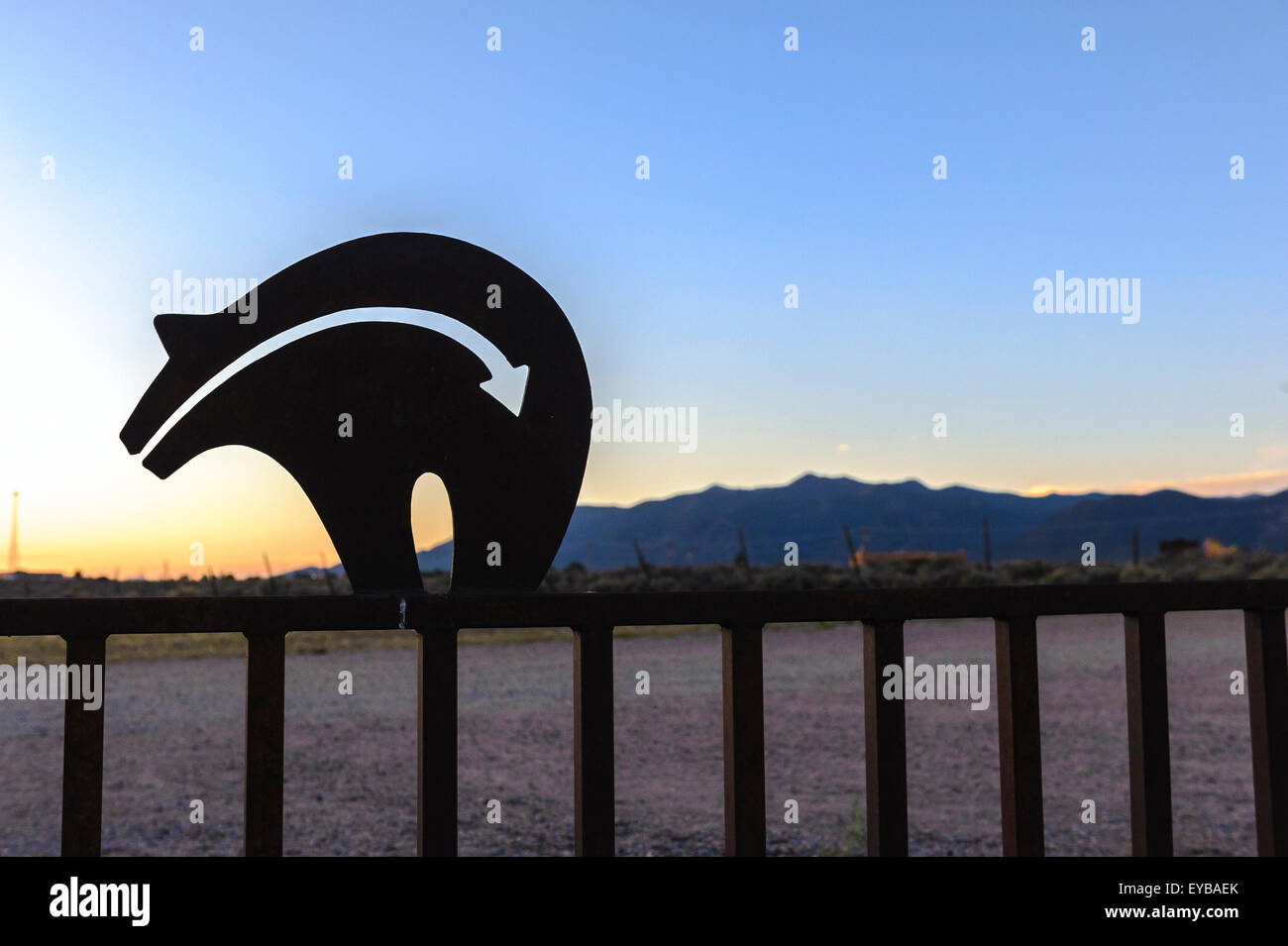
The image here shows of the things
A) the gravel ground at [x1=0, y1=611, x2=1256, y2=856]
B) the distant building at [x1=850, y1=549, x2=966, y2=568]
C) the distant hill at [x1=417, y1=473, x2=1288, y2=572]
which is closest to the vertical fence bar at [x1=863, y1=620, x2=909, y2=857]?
the gravel ground at [x1=0, y1=611, x2=1256, y2=856]

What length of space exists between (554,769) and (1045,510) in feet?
523

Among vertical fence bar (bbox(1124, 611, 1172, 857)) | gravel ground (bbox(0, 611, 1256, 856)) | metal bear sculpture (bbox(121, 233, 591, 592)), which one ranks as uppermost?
metal bear sculpture (bbox(121, 233, 591, 592))

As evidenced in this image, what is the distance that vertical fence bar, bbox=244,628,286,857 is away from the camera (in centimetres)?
187

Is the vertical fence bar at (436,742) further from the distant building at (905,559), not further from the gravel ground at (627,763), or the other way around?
the distant building at (905,559)

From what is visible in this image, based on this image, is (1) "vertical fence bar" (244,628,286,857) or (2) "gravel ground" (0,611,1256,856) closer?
(1) "vertical fence bar" (244,628,286,857)

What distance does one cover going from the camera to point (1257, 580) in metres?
2.37

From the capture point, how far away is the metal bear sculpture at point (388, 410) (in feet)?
6.86

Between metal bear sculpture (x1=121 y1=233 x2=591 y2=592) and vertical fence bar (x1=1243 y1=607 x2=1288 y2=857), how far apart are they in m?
1.73

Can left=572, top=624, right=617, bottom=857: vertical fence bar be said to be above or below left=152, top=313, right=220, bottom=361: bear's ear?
below

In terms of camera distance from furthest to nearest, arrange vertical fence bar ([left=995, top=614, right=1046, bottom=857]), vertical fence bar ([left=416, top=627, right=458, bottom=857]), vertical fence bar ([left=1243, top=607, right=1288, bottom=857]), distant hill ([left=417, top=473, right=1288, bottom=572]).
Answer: distant hill ([left=417, top=473, right=1288, bottom=572]), vertical fence bar ([left=1243, top=607, right=1288, bottom=857]), vertical fence bar ([left=995, top=614, right=1046, bottom=857]), vertical fence bar ([left=416, top=627, right=458, bottom=857])

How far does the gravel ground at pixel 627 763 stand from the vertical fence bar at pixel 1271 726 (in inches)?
94.1

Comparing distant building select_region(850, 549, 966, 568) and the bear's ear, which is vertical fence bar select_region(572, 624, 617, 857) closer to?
the bear's ear

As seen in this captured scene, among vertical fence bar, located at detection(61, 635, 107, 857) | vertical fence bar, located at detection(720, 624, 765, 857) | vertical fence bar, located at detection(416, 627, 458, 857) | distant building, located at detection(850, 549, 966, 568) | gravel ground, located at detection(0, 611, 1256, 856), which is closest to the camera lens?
vertical fence bar, located at detection(61, 635, 107, 857)
